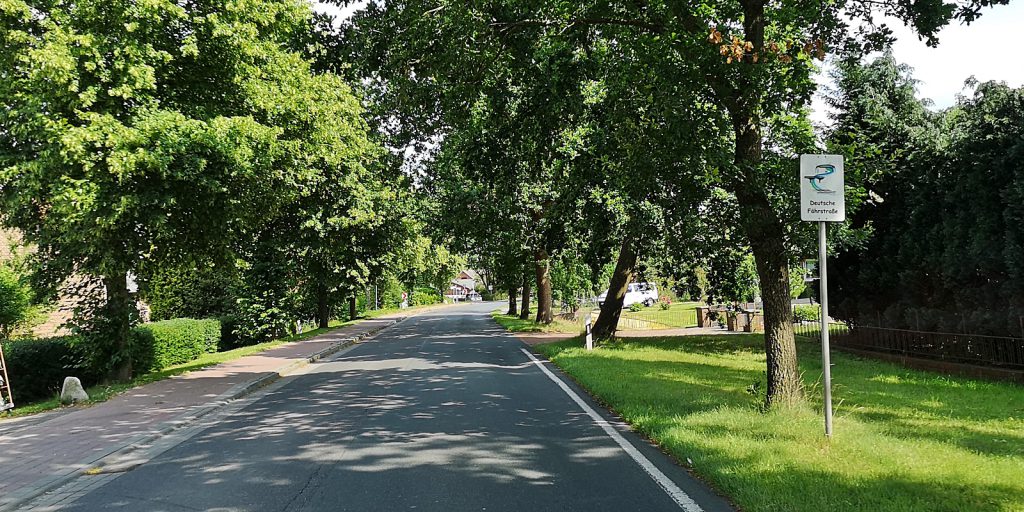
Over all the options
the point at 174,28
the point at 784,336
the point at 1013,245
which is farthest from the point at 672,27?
the point at 174,28

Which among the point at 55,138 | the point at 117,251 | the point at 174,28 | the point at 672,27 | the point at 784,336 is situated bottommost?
the point at 784,336

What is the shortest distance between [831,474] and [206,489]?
532 centimetres

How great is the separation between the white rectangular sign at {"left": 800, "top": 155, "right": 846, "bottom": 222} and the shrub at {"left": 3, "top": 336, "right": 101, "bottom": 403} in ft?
45.1

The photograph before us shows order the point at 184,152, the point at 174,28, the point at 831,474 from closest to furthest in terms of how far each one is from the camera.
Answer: the point at 831,474
the point at 184,152
the point at 174,28

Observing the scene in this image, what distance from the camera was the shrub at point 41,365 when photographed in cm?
1298

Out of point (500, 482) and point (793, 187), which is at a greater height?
point (793, 187)

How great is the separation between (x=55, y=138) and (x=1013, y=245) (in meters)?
15.7

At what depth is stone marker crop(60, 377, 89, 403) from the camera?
11312 millimetres

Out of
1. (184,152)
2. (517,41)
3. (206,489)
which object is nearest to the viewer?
(206,489)

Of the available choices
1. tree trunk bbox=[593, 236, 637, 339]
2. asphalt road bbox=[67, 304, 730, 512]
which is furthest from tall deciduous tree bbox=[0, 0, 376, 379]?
tree trunk bbox=[593, 236, 637, 339]

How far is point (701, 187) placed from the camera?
29.3 ft

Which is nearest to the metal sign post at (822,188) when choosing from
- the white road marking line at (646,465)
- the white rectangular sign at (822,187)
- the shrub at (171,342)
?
the white rectangular sign at (822,187)

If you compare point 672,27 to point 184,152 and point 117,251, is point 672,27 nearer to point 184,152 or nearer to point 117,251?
point 184,152

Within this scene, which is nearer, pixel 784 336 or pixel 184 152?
pixel 784 336
